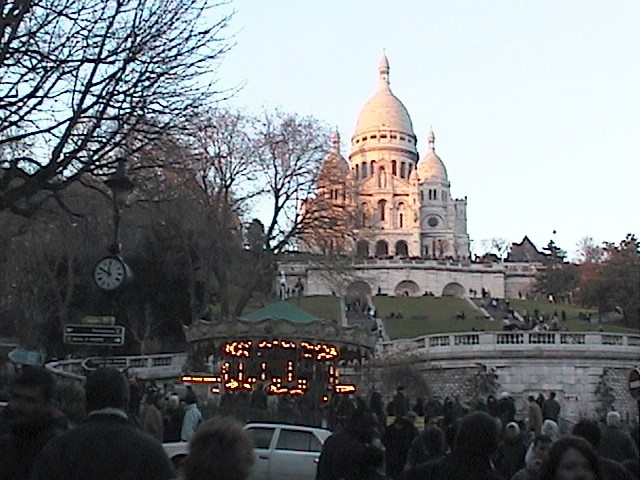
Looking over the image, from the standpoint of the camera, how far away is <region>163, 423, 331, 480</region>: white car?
52.2 feet

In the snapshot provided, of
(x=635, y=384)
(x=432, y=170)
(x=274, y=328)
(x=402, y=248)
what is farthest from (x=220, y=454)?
(x=432, y=170)

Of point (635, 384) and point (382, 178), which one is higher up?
point (382, 178)

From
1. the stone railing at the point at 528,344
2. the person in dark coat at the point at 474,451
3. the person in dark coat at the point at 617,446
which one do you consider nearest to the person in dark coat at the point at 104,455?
the person in dark coat at the point at 474,451

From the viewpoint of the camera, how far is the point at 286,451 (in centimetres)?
1614

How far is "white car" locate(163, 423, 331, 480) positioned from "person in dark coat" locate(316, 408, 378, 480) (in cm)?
746

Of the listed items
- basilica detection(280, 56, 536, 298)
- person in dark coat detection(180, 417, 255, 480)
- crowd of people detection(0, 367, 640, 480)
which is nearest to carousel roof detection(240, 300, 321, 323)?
crowd of people detection(0, 367, 640, 480)

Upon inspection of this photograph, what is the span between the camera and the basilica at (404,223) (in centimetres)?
9481

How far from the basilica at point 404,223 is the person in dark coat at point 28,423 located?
210 ft

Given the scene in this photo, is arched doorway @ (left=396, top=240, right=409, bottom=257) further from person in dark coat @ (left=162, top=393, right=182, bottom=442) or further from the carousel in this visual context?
person in dark coat @ (left=162, top=393, right=182, bottom=442)

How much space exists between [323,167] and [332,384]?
17.2 metres

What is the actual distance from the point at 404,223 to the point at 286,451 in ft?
347

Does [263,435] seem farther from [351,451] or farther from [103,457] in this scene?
[103,457]

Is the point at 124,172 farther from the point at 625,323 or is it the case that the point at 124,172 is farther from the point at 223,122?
the point at 625,323

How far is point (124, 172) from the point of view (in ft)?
51.1
